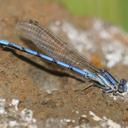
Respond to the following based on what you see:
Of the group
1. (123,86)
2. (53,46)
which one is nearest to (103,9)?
(53,46)

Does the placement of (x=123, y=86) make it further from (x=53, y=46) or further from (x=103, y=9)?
(x=103, y=9)

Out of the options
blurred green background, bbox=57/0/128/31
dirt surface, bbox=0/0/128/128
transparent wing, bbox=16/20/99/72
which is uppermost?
blurred green background, bbox=57/0/128/31

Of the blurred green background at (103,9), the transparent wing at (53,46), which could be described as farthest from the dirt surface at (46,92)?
the blurred green background at (103,9)

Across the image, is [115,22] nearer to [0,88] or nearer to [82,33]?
[82,33]

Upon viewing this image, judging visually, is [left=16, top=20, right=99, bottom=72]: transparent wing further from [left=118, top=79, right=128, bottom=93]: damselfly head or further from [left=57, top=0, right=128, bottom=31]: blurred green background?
[left=57, top=0, right=128, bottom=31]: blurred green background

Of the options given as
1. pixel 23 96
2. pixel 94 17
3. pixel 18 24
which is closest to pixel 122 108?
pixel 23 96

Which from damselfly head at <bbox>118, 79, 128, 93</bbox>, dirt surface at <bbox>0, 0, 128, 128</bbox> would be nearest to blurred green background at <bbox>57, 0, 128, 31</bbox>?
dirt surface at <bbox>0, 0, 128, 128</bbox>
